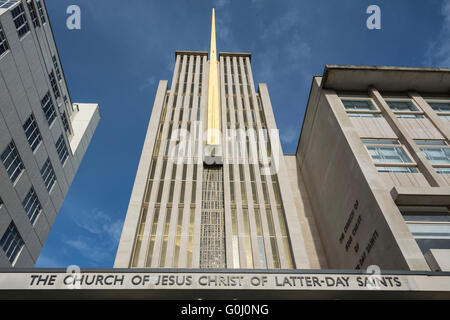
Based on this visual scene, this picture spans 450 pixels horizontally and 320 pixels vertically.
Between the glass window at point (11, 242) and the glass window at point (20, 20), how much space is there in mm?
19411

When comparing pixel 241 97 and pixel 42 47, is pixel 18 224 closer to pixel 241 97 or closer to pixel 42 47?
pixel 42 47

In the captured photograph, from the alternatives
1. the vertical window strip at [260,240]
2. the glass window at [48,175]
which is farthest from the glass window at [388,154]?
the glass window at [48,175]

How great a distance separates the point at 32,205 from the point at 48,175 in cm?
485

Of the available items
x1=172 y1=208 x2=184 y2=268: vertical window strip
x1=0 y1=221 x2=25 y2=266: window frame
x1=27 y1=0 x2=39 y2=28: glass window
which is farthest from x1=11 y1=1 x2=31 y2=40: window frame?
Answer: x1=172 y1=208 x2=184 y2=268: vertical window strip

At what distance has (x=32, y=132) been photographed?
33625mm

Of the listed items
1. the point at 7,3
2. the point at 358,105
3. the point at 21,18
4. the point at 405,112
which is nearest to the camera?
the point at 405,112

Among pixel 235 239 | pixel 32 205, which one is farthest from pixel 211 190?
pixel 32 205

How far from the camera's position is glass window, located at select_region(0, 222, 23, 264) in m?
29.1

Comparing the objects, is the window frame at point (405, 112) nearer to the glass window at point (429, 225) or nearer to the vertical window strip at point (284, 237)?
the glass window at point (429, 225)

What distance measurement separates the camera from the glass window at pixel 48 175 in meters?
36.3

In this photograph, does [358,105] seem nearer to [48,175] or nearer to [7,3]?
[7,3]

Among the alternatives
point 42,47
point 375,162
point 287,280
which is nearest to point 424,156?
point 375,162
